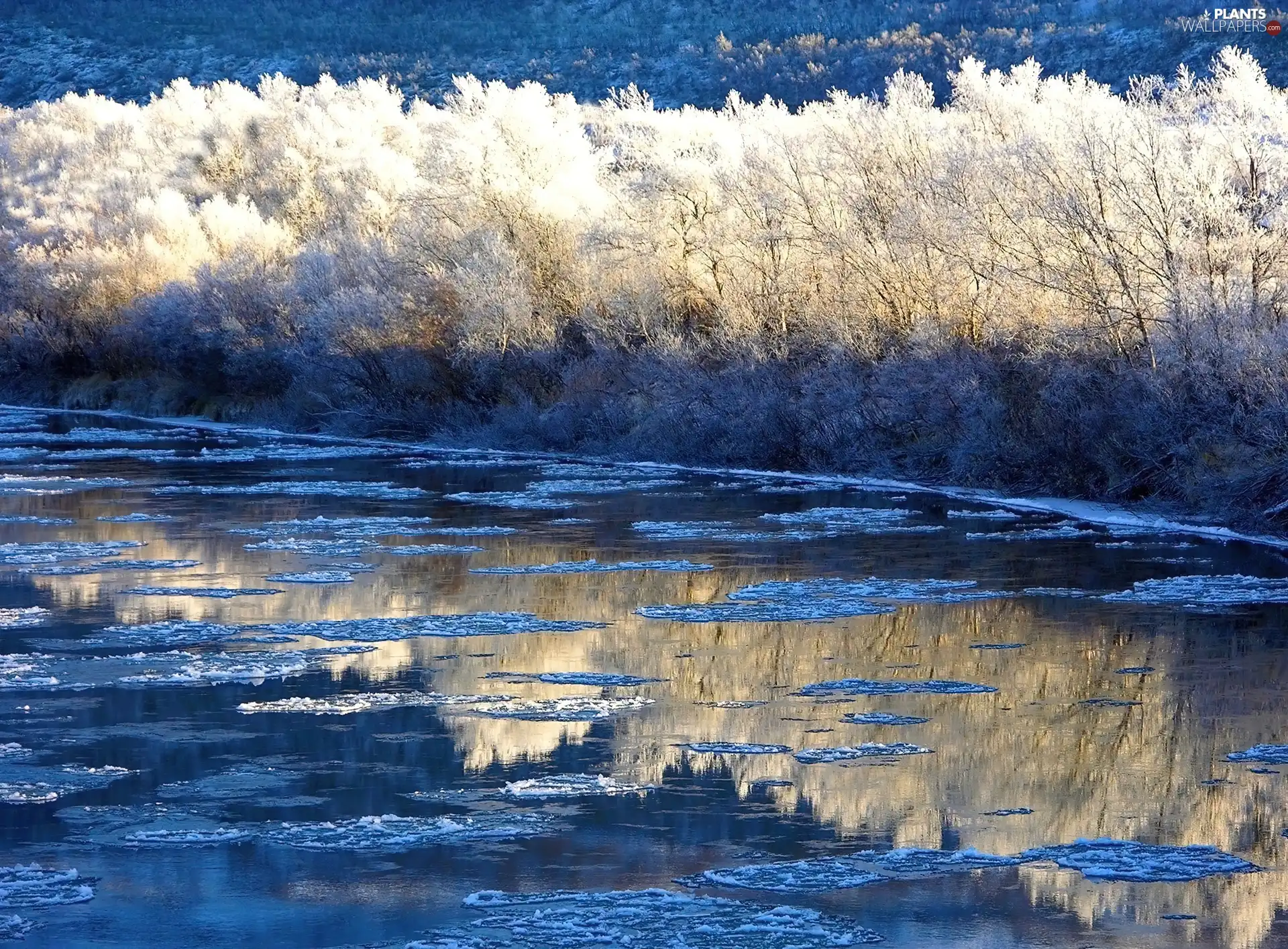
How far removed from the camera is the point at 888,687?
468 inches

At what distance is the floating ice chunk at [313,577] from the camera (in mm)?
17000

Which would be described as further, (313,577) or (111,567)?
(111,567)

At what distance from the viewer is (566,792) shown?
9391 mm

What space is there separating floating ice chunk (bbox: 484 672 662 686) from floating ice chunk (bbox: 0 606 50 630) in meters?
4.26

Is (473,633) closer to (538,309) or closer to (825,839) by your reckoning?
(825,839)

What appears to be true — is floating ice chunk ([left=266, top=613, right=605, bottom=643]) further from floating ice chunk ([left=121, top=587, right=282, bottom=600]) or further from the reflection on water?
floating ice chunk ([left=121, top=587, right=282, bottom=600])

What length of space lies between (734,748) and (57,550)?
37.0ft

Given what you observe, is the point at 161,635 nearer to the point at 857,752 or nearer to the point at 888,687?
the point at 888,687

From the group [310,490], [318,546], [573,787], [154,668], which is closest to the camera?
[573,787]

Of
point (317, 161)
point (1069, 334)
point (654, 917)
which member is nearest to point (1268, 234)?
point (1069, 334)

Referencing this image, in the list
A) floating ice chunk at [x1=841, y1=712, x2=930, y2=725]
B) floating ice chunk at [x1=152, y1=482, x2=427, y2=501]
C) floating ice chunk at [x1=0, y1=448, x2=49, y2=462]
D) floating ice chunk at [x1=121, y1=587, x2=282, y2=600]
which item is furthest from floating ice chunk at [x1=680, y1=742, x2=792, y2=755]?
floating ice chunk at [x1=0, y1=448, x2=49, y2=462]

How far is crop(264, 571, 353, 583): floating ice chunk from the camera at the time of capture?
17000 mm

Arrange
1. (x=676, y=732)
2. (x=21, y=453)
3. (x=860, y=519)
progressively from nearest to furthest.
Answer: (x=676, y=732) → (x=860, y=519) → (x=21, y=453)

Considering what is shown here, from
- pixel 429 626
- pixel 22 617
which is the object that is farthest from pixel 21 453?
pixel 429 626
